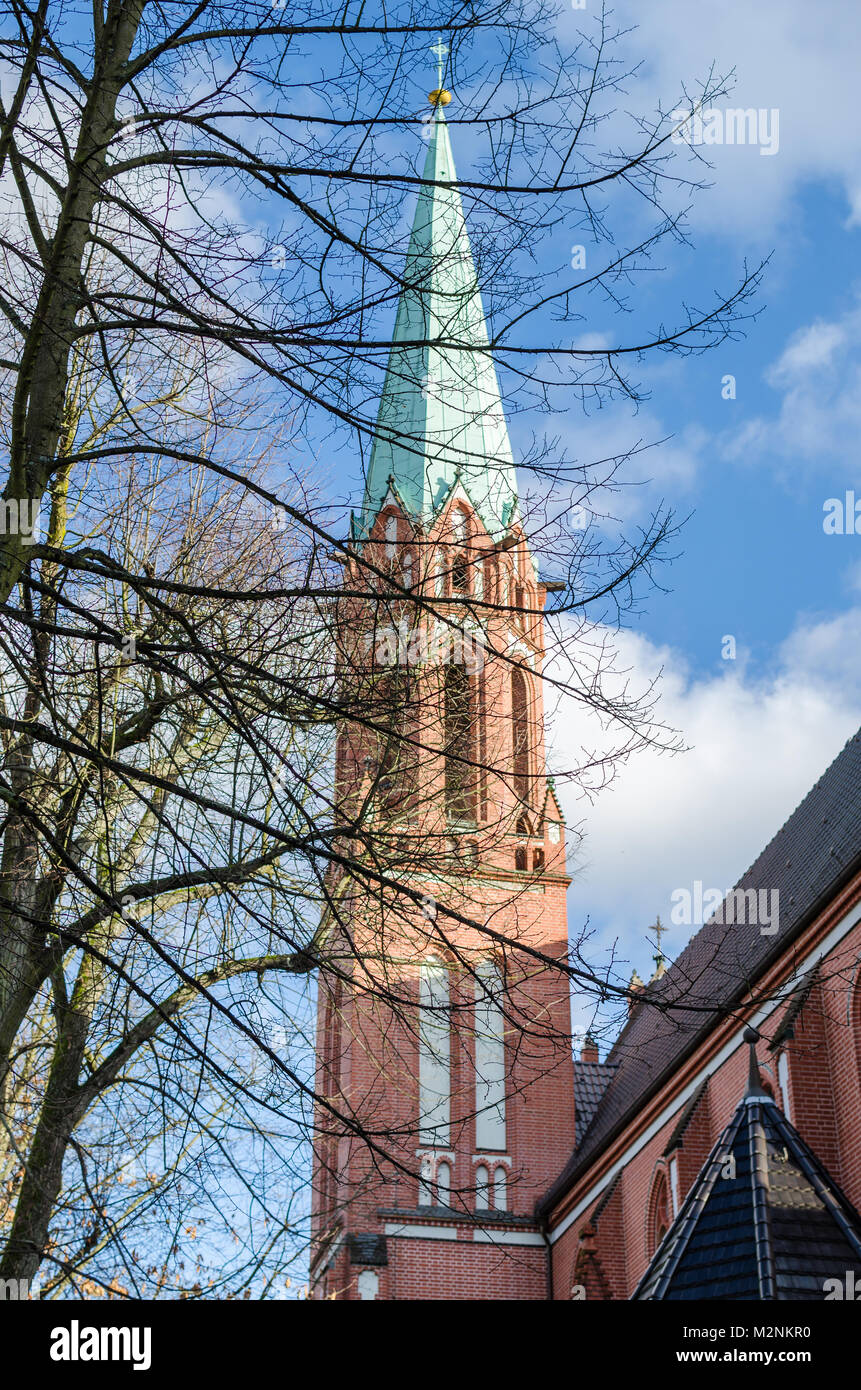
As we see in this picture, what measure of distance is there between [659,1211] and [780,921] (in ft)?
15.9

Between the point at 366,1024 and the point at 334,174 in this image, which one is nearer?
the point at 334,174

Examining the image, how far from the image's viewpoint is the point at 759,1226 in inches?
504

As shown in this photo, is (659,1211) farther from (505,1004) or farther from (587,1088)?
(505,1004)

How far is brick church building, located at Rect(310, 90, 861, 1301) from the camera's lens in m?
6.01

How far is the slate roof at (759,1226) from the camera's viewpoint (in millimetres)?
12359

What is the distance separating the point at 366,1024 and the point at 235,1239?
1477 centimetres

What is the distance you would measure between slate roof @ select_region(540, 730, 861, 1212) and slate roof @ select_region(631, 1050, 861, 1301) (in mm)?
1154

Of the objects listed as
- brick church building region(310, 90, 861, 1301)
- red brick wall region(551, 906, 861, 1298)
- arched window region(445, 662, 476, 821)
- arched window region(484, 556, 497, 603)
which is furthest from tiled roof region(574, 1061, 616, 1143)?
arched window region(484, 556, 497, 603)

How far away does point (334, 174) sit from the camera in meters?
5.84

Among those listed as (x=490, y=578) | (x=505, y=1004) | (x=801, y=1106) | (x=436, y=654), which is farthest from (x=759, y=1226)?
(x=490, y=578)

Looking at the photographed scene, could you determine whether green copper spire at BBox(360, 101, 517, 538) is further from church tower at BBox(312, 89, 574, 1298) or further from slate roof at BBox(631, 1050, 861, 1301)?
slate roof at BBox(631, 1050, 861, 1301)

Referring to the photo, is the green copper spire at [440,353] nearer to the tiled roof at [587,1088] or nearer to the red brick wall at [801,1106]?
the red brick wall at [801,1106]
